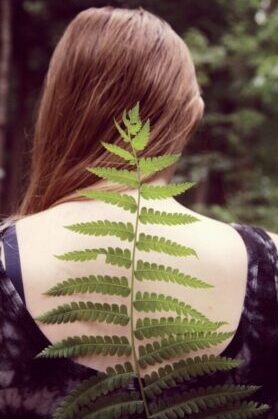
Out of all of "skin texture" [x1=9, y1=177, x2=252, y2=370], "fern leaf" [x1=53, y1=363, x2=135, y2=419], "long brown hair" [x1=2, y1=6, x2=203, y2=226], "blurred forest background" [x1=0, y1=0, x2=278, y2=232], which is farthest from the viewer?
"blurred forest background" [x1=0, y1=0, x2=278, y2=232]

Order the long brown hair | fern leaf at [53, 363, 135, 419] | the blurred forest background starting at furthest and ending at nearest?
the blurred forest background → the long brown hair → fern leaf at [53, 363, 135, 419]

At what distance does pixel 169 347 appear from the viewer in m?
0.99

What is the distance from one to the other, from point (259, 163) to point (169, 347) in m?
9.87

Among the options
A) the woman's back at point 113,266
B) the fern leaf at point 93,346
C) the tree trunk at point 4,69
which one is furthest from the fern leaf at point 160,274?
the tree trunk at point 4,69

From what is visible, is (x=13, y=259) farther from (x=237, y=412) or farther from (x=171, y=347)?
(x=237, y=412)

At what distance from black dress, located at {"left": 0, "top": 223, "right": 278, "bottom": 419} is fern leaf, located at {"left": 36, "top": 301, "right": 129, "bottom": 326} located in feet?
1.15

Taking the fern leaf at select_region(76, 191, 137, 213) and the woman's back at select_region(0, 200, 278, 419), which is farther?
the woman's back at select_region(0, 200, 278, 419)

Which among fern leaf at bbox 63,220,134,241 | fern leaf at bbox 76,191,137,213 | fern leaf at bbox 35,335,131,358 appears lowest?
Result: fern leaf at bbox 35,335,131,358

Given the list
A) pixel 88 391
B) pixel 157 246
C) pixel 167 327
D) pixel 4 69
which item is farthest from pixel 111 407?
pixel 4 69

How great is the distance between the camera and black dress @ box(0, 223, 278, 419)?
4.38 feet

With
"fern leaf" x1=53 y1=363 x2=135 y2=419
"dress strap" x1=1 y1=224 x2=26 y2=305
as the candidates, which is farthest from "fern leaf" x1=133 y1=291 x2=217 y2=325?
"dress strap" x1=1 y1=224 x2=26 y2=305

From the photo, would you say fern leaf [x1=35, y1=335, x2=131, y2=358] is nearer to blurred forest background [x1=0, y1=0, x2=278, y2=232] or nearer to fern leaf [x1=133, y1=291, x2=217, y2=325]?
fern leaf [x1=133, y1=291, x2=217, y2=325]

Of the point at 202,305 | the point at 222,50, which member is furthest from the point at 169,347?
the point at 222,50

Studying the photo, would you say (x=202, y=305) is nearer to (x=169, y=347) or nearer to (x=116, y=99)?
(x=169, y=347)
